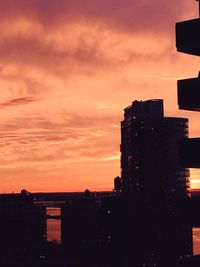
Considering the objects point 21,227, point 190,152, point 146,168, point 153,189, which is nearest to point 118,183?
point 153,189

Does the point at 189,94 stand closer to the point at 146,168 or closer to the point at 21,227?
the point at 21,227

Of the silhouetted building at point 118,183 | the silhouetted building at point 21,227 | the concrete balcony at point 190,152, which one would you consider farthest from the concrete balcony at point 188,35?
the silhouetted building at point 118,183

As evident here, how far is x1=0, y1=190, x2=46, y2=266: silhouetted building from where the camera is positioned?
164m

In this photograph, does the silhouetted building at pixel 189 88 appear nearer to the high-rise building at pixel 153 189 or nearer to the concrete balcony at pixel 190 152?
the concrete balcony at pixel 190 152

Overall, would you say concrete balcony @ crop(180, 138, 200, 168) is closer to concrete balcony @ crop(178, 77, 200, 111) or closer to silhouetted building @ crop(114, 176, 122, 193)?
concrete balcony @ crop(178, 77, 200, 111)

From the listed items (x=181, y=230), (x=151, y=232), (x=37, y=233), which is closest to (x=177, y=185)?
(x=181, y=230)

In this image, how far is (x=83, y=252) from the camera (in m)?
167

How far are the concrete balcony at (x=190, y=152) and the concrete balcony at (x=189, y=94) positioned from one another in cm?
170

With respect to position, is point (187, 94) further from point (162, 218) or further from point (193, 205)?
point (162, 218)

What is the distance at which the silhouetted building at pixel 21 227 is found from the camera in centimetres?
16362

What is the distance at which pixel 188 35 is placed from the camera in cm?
2856

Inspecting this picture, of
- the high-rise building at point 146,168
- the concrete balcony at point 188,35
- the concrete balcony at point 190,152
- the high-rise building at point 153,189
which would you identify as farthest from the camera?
the high-rise building at point 146,168

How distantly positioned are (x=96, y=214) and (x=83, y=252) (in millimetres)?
15066

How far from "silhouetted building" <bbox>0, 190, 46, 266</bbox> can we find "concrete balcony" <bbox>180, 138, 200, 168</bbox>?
13646 cm
